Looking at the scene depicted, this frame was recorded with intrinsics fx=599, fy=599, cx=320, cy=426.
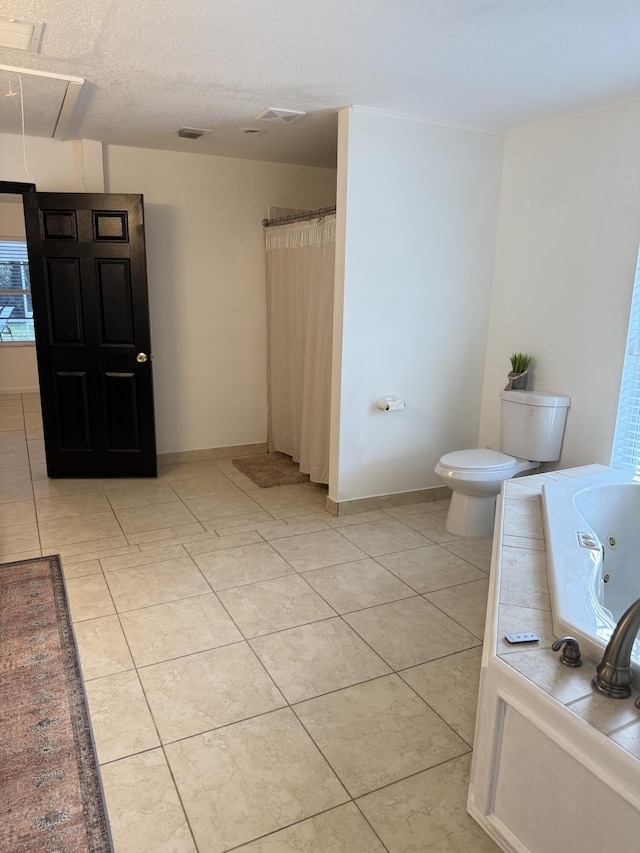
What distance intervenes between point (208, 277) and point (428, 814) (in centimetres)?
388

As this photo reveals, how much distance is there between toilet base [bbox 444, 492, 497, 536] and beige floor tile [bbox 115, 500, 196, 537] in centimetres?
159

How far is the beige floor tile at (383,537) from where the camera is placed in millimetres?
3299

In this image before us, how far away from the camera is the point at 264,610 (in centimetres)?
264

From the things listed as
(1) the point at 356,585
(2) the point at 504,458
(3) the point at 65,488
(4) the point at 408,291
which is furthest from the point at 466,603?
(3) the point at 65,488

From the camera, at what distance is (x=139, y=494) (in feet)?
13.4

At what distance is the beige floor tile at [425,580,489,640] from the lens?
2.57 metres

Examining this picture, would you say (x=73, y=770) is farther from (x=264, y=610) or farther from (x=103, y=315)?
(x=103, y=315)

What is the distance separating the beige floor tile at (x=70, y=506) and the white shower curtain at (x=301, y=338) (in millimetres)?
1403

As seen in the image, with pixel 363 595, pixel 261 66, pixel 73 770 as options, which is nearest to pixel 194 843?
pixel 73 770

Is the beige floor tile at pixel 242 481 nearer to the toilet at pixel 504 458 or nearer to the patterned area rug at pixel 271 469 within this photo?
the patterned area rug at pixel 271 469

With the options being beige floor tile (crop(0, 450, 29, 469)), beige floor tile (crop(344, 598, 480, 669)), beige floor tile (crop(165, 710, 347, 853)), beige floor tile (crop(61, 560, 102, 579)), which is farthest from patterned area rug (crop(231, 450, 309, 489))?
beige floor tile (crop(165, 710, 347, 853))

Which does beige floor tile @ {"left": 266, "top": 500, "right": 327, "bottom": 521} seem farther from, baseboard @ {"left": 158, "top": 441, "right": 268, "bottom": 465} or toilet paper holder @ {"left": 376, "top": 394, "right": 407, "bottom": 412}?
baseboard @ {"left": 158, "top": 441, "right": 268, "bottom": 465}

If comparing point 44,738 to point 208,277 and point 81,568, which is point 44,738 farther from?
point 208,277

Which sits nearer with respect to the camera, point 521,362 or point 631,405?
point 631,405
